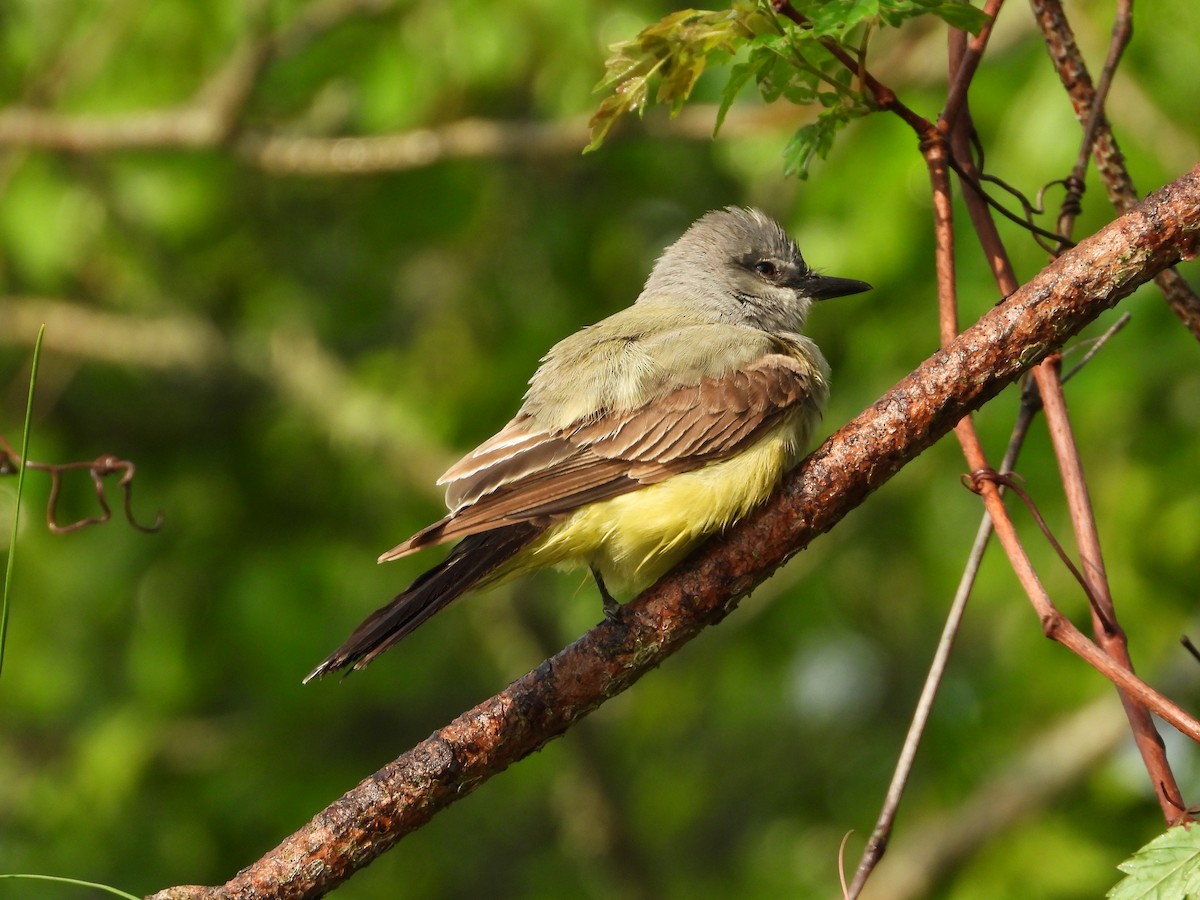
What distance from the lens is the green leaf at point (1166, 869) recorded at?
197 centimetres

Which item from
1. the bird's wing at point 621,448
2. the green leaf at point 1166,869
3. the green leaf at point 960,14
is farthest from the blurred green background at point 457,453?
the green leaf at point 1166,869

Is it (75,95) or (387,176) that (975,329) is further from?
(75,95)

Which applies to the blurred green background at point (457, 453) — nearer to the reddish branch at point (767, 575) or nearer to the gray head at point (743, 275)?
the gray head at point (743, 275)

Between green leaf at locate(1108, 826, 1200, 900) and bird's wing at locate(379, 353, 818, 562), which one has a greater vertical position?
bird's wing at locate(379, 353, 818, 562)

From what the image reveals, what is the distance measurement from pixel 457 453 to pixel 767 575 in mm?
4501

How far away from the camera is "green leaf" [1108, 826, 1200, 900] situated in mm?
1974

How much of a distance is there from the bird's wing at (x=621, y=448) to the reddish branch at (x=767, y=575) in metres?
0.81

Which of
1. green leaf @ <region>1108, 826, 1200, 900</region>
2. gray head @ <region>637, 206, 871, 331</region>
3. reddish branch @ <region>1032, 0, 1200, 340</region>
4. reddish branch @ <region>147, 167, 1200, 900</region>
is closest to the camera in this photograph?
green leaf @ <region>1108, 826, 1200, 900</region>

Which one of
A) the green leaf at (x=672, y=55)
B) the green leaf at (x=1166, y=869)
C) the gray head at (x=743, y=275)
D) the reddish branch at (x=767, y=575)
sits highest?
the green leaf at (x=672, y=55)

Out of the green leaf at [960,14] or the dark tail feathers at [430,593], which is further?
the dark tail feathers at [430,593]

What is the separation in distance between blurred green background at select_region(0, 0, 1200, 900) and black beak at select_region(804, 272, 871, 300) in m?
0.71

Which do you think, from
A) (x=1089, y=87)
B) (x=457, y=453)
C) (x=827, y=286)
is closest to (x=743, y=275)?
(x=827, y=286)

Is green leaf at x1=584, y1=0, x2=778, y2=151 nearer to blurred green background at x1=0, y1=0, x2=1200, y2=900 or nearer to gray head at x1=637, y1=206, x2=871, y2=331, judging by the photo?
gray head at x1=637, y1=206, x2=871, y2=331

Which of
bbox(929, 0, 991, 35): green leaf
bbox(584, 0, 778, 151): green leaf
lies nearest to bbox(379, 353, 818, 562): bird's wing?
bbox(584, 0, 778, 151): green leaf
